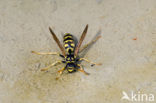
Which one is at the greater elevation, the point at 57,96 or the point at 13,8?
the point at 13,8

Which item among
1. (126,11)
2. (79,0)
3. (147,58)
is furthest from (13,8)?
(147,58)

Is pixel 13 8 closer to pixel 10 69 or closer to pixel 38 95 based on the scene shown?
pixel 10 69

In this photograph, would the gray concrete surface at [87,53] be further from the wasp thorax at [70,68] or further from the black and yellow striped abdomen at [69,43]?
the black and yellow striped abdomen at [69,43]

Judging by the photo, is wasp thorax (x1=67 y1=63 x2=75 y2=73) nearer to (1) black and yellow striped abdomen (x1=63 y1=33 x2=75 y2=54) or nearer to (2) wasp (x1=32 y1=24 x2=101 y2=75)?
(2) wasp (x1=32 y1=24 x2=101 y2=75)

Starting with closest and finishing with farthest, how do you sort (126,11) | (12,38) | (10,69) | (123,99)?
(123,99)
(10,69)
(12,38)
(126,11)
